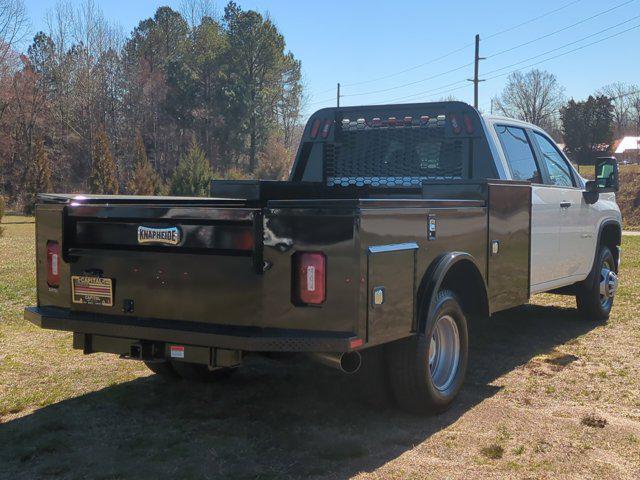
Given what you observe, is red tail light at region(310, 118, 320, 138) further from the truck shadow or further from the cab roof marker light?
the truck shadow

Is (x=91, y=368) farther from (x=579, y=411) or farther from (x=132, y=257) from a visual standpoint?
(x=579, y=411)

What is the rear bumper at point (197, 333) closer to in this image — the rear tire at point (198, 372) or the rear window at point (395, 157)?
the rear tire at point (198, 372)

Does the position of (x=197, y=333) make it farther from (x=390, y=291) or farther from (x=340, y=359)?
(x=390, y=291)

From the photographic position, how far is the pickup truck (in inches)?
149

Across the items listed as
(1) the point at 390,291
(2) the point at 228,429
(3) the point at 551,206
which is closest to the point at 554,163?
(3) the point at 551,206

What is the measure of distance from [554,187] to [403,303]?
10.6ft

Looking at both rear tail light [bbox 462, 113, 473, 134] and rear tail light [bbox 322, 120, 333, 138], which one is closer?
rear tail light [bbox 462, 113, 473, 134]

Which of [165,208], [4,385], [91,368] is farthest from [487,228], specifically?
[4,385]

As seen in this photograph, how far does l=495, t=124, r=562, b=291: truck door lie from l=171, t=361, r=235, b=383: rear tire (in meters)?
2.75

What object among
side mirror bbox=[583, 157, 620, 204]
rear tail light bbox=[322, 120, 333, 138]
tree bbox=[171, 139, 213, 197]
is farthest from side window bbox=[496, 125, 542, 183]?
tree bbox=[171, 139, 213, 197]

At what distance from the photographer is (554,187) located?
22.1 feet

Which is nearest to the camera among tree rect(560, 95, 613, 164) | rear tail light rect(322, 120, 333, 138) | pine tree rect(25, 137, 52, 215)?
rear tail light rect(322, 120, 333, 138)

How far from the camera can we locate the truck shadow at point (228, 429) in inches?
→ 153

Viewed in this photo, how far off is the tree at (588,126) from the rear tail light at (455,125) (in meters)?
46.3
